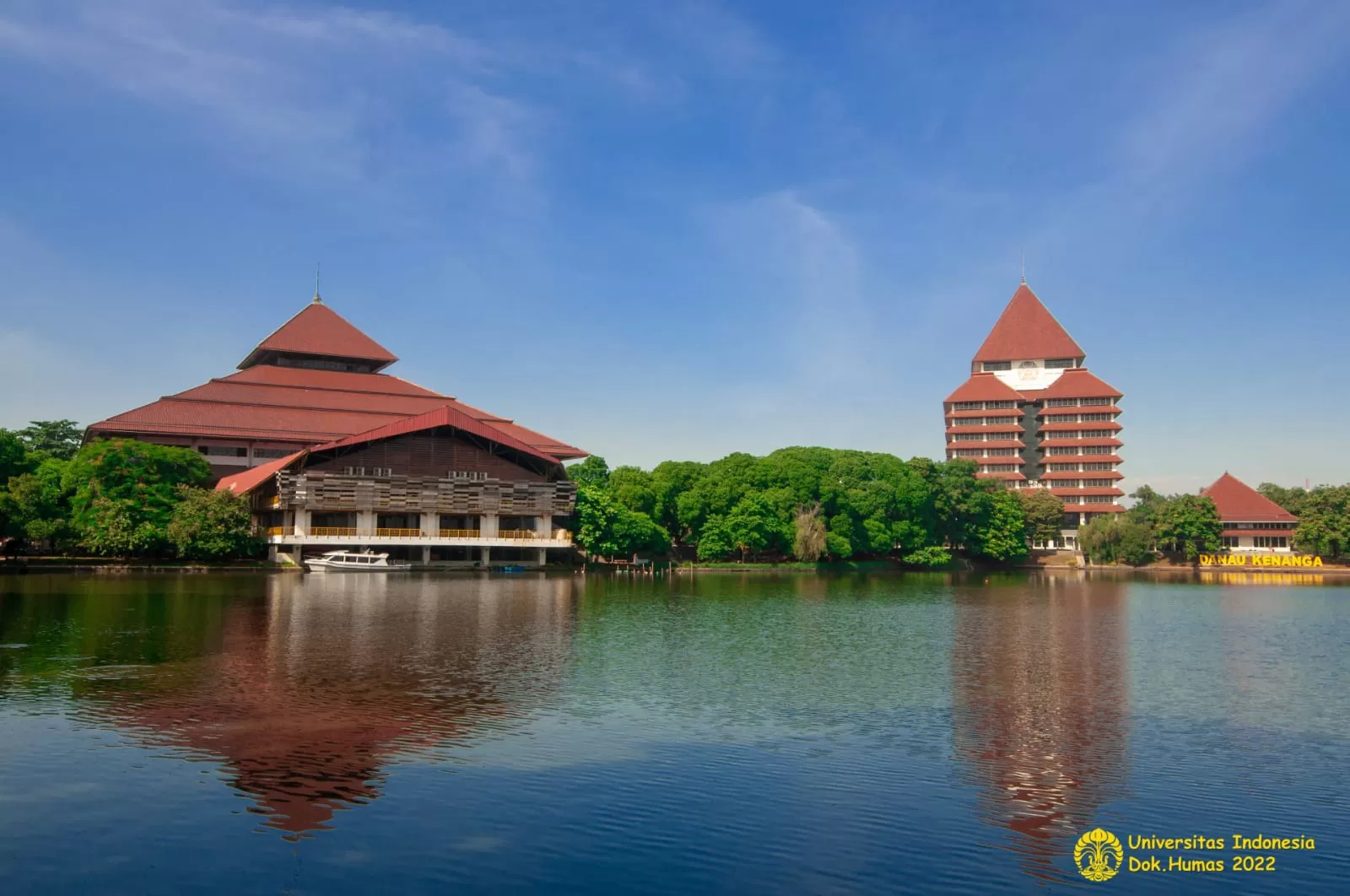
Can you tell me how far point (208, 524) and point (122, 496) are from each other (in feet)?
17.1

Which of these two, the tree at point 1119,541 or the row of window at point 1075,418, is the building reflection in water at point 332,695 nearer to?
the tree at point 1119,541

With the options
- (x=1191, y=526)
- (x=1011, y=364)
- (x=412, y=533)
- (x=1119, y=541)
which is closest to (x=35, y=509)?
(x=412, y=533)

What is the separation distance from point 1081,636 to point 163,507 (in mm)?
51070

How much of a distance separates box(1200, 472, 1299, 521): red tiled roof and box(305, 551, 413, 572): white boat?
3167 inches

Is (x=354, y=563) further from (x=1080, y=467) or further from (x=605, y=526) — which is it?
(x=1080, y=467)

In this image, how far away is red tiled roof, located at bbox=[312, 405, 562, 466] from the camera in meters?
67.1

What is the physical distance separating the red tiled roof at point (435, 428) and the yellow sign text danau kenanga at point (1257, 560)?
67252 millimetres

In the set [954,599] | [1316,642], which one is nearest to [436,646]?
[1316,642]

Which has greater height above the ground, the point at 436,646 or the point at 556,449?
the point at 556,449

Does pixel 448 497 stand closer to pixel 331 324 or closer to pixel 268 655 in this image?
pixel 331 324

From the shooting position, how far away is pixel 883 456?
93500 mm

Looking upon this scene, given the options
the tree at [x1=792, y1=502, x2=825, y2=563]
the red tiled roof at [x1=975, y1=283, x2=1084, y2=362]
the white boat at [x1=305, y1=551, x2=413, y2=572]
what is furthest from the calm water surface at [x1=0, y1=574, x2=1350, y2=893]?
the red tiled roof at [x1=975, y1=283, x2=1084, y2=362]

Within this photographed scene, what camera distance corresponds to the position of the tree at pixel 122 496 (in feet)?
189

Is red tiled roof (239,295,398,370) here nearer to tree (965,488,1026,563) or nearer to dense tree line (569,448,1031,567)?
dense tree line (569,448,1031,567)
